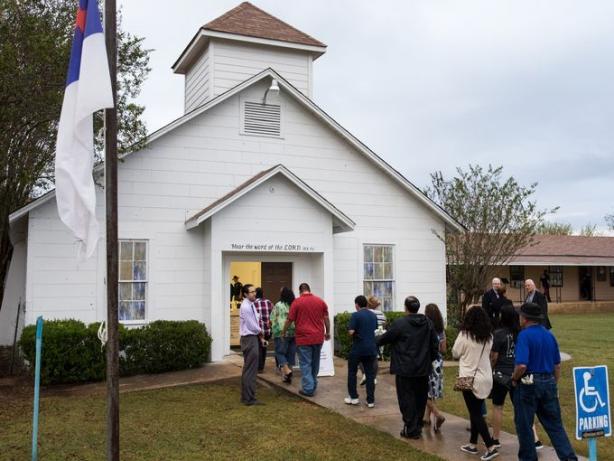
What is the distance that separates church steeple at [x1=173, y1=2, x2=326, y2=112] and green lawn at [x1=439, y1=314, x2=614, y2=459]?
975 cm

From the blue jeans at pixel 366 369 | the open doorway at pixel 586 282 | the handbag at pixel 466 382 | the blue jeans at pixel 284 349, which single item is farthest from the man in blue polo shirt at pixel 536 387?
the open doorway at pixel 586 282

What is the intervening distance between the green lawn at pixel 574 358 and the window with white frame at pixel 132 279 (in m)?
7.02

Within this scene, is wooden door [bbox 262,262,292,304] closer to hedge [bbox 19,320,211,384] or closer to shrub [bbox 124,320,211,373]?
hedge [bbox 19,320,211,384]

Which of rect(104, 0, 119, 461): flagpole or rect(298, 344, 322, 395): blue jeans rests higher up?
rect(104, 0, 119, 461): flagpole

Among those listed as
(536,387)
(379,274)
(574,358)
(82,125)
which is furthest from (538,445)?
(379,274)

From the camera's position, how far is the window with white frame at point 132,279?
14.3 metres

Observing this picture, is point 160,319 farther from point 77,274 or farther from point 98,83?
point 98,83

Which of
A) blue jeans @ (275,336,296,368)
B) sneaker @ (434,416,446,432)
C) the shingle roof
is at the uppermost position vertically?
the shingle roof

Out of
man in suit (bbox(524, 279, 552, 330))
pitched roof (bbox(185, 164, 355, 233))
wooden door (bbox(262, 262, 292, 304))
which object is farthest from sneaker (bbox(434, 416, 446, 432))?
wooden door (bbox(262, 262, 292, 304))

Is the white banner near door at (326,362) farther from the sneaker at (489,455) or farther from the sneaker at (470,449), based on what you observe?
the sneaker at (489,455)

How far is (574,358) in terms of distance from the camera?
1577cm

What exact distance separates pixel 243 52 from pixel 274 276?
669 cm

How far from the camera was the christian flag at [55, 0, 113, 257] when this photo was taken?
6.04 meters

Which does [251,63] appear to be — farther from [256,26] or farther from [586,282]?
[586,282]
